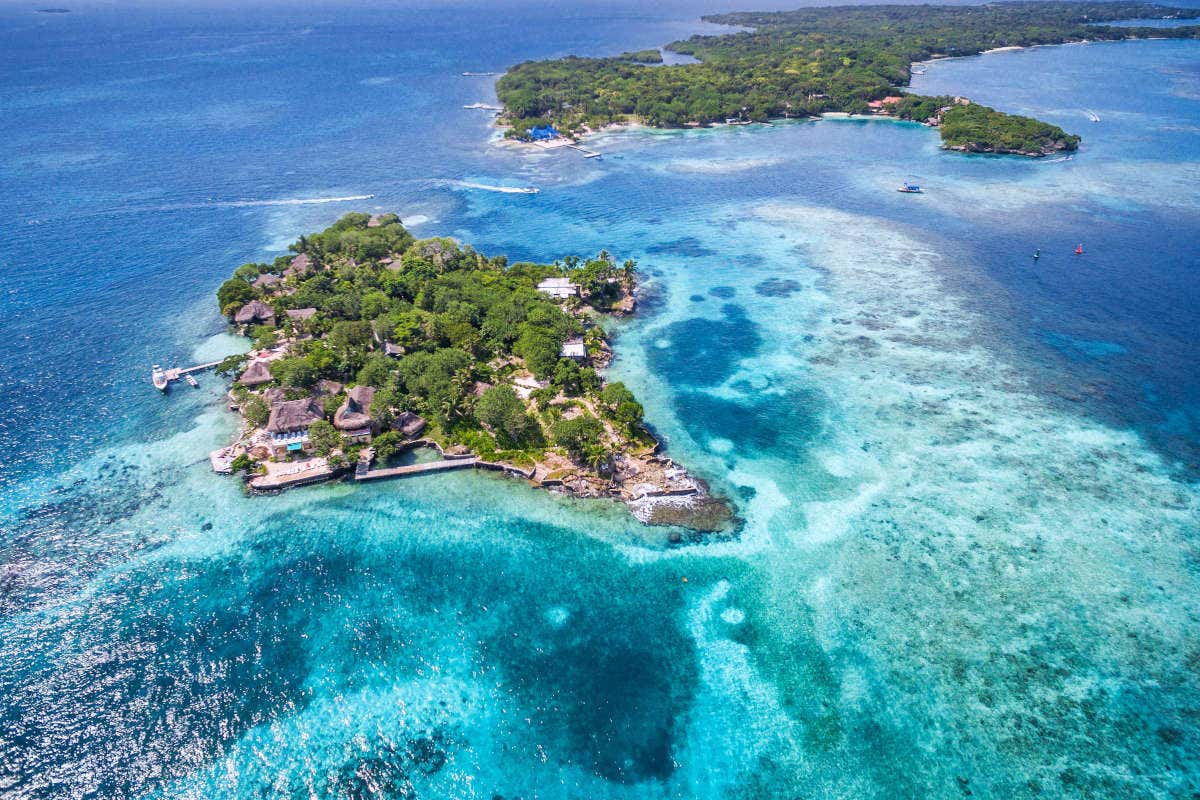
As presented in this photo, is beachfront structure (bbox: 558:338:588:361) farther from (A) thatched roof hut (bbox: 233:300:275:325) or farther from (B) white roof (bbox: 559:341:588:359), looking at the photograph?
(A) thatched roof hut (bbox: 233:300:275:325)

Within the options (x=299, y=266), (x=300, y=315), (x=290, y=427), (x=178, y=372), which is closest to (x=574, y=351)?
(x=290, y=427)

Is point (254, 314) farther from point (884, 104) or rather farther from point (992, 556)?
point (884, 104)

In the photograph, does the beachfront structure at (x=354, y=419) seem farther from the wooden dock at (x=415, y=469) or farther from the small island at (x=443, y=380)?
the wooden dock at (x=415, y=469)

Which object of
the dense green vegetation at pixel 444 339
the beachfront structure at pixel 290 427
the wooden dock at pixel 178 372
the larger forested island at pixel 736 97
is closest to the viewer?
the beachfront structure at pixel 290 427

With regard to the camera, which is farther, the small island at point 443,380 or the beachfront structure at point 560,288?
the beachfront structure at point 560,288

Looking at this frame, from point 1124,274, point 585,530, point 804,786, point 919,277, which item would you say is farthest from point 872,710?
point 1124,274

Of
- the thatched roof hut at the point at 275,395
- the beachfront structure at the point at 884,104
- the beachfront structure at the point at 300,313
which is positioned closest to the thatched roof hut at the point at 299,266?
the beachfront structure at the point at 300,313
